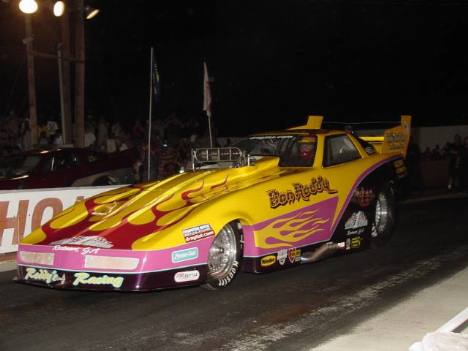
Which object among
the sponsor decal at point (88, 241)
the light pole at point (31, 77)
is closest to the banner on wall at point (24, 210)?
the sponsor decal at point (88, 241)

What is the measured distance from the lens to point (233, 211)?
21.2 ft

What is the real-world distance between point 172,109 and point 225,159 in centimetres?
2568

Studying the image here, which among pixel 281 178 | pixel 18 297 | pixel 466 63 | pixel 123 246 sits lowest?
pixel 18 297

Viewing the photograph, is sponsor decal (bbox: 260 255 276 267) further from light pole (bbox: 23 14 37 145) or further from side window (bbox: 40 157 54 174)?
light pole (bbox: 23 14 37 145)

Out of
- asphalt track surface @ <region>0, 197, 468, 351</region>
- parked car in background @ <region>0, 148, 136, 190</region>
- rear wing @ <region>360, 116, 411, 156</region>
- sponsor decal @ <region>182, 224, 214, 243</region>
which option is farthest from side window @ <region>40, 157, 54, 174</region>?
sponsor decal @ <region>182, 224, 214, 243</region>

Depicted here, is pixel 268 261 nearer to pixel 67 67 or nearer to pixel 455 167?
pixel 67 67

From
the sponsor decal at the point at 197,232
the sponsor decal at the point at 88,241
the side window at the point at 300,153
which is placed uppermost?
the side window at the point at 300,153

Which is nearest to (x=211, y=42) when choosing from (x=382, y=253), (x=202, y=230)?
(x=382, y=253)

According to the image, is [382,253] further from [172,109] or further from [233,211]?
[172,109]

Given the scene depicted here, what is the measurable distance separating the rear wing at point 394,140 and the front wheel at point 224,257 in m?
3.70

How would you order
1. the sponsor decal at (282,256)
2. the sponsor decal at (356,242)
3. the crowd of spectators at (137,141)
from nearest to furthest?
the sponsor decal at (282,256) → the sponsor decal at (356,242) → the crowd of spectators at (137,141)

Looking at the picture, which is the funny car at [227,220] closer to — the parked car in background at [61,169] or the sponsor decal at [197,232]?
the sponsor decal at [197,232]

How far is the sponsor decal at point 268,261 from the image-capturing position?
679 cm

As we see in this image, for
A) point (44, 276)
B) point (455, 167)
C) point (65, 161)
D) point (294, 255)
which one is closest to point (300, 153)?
point (294, 255)
